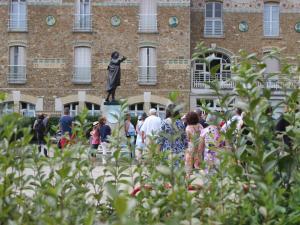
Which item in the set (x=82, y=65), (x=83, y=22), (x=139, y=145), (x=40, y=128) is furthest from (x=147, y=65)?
(x=139, y=145)

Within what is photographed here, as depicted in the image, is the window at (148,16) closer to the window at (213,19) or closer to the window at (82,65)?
the window at (82,65)

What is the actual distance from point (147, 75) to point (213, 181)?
90.7 feet

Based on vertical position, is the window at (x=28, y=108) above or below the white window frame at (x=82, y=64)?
below

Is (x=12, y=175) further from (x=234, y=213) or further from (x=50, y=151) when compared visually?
(x=234, y=213)

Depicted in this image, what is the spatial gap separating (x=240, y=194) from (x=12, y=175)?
1568 millimetres

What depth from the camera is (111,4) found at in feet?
106

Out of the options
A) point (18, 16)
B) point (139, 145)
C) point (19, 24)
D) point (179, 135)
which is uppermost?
point (18, 16)

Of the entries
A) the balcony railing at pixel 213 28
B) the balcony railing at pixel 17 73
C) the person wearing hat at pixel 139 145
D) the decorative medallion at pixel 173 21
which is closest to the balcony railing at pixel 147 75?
the decorative medallion at pixel 173 21

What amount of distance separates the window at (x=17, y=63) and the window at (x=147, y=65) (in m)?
5.82

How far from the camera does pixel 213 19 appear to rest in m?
33.8

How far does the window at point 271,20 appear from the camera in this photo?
110ft

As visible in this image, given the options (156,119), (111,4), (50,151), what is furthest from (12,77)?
(50,151)

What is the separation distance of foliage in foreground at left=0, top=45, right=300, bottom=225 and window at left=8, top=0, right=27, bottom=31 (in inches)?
1101

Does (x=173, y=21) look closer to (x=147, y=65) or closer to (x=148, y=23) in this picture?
(x=148, y=23)
